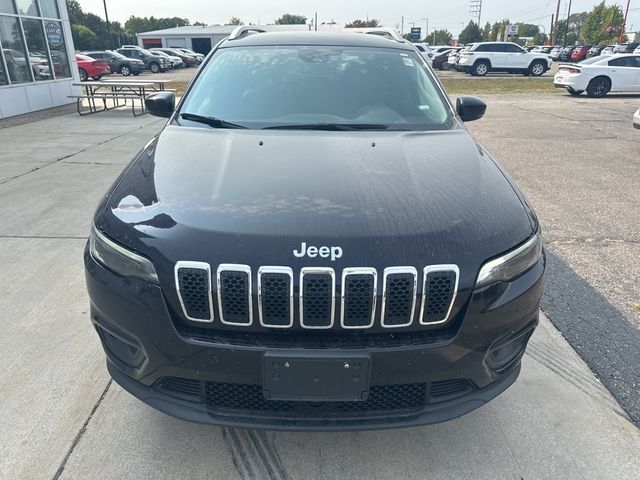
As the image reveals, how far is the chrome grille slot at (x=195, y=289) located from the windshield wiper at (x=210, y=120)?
1.33m

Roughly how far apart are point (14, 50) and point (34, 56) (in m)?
0.80

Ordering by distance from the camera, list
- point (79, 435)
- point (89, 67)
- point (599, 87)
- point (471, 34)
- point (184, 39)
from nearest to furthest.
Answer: point (79, 435), point (599, 87), point (89, 67), point (184, 39), point (471, 34)

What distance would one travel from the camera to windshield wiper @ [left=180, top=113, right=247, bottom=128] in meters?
2.84

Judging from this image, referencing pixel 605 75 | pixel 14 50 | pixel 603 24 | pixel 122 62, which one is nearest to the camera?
pixel 14 50

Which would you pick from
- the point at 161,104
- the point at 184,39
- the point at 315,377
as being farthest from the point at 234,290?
the point at 184,39

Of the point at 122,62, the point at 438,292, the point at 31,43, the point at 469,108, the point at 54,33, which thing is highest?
the point at 54,33

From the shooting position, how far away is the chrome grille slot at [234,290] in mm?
1688

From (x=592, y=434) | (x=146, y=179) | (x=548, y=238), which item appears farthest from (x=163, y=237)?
(x=548, y=238)

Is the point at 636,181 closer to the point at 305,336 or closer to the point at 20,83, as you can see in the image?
the point at 305,336

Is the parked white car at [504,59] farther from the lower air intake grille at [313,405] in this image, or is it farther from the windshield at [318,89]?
the lower air intake grille at [313,405]

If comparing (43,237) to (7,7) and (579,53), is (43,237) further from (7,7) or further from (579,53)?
(579,53)

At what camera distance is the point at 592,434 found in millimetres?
Result: 2283

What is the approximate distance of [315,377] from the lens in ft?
5.64

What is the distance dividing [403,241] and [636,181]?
19.9ft
